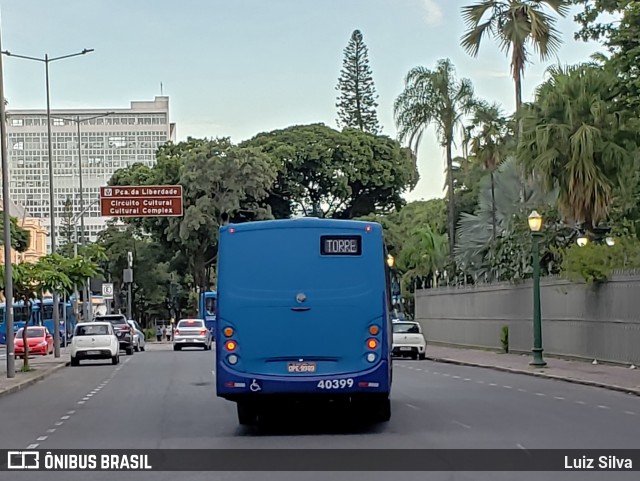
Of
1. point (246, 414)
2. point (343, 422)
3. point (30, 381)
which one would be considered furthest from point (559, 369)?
point (246, 414)

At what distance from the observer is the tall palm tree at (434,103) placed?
164 ft

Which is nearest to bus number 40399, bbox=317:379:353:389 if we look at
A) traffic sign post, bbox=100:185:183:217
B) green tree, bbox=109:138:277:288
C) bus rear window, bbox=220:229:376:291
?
bus rear window, bbox=220:229:376:291

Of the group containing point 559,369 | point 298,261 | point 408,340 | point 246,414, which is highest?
point 298,261

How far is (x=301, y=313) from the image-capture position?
16734mm

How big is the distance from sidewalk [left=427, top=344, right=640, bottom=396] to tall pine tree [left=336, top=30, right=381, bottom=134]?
125ft

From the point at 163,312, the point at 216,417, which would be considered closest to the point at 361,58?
the point at 163,312

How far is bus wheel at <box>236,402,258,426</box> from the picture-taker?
706 inches

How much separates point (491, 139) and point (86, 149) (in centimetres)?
12901

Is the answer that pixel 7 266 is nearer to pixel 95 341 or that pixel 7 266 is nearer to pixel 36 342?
pixel 95 341

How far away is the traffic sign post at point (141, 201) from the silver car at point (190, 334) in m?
10.1

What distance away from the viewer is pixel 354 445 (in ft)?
50.3

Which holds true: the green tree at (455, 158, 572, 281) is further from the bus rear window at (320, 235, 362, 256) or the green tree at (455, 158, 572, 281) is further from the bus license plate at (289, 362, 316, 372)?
the bus license plate at (289, 362, 316, 372)

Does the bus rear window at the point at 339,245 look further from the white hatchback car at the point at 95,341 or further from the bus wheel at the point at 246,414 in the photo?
the white hatchback car at the point at 95,341

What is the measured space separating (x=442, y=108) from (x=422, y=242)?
1823 centimetres
